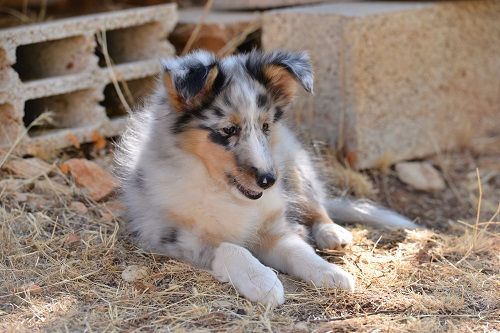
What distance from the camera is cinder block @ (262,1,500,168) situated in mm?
5156

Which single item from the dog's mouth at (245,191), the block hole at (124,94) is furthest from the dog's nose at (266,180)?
the block hole at (124,94)

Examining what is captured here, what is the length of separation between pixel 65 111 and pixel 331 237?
2058 millimetres

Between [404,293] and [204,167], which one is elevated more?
[204,167]

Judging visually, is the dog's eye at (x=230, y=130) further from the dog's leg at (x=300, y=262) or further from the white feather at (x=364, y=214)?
the white feather at (x=364, y=214)

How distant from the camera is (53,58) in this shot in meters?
5.04

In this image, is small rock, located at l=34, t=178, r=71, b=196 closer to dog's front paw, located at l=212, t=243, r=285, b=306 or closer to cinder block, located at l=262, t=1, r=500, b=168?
dog's front paw, located at l=212, t=243, r=285, b=306

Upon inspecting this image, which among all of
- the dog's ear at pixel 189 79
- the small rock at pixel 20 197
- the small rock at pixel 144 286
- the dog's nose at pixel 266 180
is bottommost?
the small rock at pixel 20 197

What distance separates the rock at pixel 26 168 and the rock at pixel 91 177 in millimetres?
123

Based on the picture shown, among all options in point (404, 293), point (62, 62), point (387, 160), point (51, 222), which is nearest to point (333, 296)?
point (404, 293)

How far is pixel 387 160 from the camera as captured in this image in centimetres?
538

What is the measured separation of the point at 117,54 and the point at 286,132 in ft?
5.42

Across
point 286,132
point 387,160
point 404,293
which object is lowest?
point 387,160

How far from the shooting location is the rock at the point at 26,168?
461 cm

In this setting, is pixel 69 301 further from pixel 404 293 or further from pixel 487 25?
pixel 487 25
